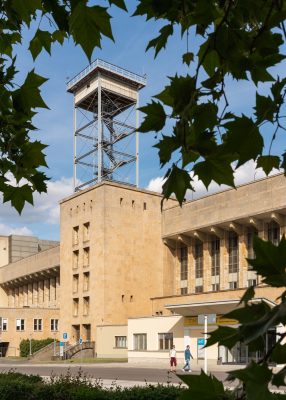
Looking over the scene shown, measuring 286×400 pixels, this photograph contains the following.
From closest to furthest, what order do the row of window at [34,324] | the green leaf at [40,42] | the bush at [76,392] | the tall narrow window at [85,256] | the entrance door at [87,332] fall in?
the green leaf at [40,42]
the bush at [76,392]
the entrance door at [87,332]
the tall narrow window at [85,256]
the row of window at [34,324]

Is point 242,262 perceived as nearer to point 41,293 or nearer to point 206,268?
point 206,268

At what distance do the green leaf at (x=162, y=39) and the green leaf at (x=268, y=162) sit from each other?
2.44ft

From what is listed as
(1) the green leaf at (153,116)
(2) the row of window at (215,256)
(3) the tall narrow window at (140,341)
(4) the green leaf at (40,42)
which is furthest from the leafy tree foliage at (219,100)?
(3) the tall narrow window at (140,341)

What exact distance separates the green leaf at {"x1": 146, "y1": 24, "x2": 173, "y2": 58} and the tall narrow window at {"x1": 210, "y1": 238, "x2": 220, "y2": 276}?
5225cm

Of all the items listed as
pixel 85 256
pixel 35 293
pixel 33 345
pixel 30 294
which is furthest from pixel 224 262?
pixel 30 294

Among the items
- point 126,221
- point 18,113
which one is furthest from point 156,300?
point 18,113

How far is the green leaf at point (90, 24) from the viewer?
6.94 feet

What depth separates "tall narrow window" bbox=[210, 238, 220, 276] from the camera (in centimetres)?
5428

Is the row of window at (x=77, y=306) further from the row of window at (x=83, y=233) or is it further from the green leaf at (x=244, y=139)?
the green leaf at (x=244, y=139)

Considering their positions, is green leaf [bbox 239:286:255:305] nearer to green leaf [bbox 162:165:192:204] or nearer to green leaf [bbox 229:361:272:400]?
green leaf [bbox 229:361:272:400]

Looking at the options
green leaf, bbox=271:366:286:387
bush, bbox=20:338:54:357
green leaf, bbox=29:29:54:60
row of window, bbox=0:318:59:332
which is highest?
green leaf, bbox=29:29:54:60

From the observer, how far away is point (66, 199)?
2571 inches

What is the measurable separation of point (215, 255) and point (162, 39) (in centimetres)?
5336

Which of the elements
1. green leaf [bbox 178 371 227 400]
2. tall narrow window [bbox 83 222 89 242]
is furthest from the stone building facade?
green leaf [bbox 178 371 227 400]
